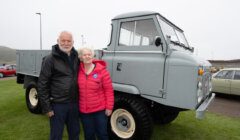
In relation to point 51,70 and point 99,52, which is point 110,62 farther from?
point 51,70

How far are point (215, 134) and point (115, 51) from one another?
3255 mm

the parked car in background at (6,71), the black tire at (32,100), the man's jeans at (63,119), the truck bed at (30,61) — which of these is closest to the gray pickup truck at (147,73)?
the man's jeans at (63,119)

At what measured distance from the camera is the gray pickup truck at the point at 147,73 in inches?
115

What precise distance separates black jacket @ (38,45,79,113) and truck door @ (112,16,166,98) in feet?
4.18

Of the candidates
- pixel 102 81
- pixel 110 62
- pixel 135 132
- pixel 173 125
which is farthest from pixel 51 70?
pixel 173 125

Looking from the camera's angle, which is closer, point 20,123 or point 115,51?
point 115,51

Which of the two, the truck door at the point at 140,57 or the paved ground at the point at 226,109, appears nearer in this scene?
the truck door at the point at 140,57

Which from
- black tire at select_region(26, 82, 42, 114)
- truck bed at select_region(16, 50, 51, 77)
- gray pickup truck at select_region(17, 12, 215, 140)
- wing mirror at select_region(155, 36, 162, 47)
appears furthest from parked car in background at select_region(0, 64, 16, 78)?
wing mirror at select_region(155, 36, 162, 47)

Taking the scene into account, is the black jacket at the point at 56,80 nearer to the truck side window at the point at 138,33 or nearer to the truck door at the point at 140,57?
the truck door at the point at 140,57

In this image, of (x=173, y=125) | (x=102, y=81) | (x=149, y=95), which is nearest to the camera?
(x=102, y=81)

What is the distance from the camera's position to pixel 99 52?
4.01m

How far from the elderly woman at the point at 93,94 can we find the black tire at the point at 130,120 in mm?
806

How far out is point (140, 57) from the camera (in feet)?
11.3

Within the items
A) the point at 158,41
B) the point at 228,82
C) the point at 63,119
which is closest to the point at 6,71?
the point at 63,119
